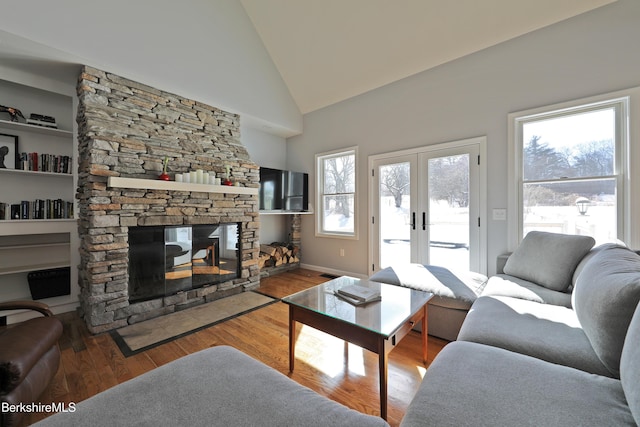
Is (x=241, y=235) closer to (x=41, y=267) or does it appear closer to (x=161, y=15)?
(x=41, y=267)

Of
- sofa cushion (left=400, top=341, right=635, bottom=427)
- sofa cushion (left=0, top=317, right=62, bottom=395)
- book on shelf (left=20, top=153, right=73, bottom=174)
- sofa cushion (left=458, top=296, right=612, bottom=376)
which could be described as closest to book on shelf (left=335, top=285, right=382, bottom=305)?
sofa cushion (left=458, top=296, right=612, bottom=376)

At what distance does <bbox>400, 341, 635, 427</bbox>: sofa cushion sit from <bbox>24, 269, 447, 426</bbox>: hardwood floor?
25.5 inches

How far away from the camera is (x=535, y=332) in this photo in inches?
54.1

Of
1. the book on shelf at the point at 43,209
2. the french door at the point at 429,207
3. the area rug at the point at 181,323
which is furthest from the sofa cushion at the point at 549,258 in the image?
the book on shelf at the point at 43,209

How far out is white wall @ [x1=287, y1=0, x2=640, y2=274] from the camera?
2381 millimetres

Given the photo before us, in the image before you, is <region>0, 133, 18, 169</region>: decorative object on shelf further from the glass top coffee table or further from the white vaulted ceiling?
the glass top coffee table

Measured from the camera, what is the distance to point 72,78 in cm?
271

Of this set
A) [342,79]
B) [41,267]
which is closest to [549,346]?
[342,79]

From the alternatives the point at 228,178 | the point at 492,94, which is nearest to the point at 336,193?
the point at 228,178

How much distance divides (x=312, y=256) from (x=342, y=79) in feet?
9.71

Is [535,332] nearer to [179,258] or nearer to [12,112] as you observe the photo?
[179,258]

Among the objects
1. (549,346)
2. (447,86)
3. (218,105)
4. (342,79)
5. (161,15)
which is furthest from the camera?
(342,79)

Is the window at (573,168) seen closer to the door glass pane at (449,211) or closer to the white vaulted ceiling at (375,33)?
the door glass pane at (449,211)

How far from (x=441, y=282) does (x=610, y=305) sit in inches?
49.9
